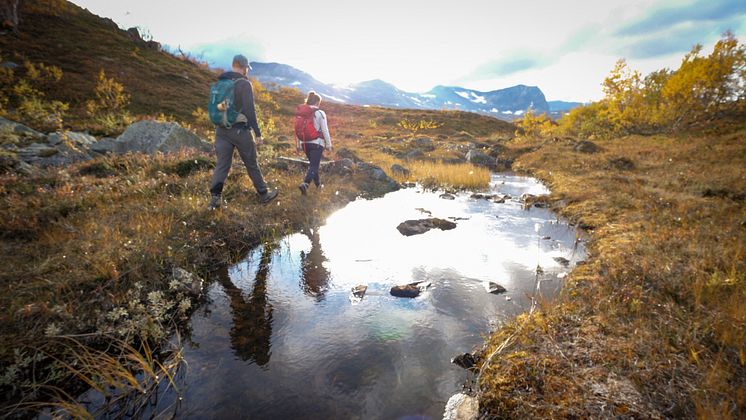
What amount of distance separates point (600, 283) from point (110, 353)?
643 cm

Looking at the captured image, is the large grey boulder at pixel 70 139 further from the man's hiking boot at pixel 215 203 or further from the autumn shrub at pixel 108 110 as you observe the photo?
the man's hiking boot at pixel 215 203

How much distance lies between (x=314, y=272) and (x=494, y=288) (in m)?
3.19

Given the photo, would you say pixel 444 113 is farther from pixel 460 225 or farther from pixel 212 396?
pixel 212 396

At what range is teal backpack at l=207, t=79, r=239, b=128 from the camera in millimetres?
6539

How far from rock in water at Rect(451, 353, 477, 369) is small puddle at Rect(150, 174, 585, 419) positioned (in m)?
0.09

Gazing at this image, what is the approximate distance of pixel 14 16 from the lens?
3341 centimetres

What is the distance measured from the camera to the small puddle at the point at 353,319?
3.00 metres

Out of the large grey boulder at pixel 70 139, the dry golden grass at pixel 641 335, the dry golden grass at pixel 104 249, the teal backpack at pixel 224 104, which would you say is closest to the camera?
the dry golden grass at pixel 641 335

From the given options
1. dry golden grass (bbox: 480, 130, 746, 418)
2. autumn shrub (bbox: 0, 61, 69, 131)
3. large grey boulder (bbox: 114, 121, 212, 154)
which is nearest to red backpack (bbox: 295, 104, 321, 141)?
large grey boulder (bbox: 114, 121, 212, 154)

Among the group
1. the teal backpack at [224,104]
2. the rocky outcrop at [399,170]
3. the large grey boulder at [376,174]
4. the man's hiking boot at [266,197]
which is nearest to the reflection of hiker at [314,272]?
the man's hiking boot at [266,197]

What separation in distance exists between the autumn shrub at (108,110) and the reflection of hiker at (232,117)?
13.9 meters

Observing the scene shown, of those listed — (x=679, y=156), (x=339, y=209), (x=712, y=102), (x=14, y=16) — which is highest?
(x=14, y=16)

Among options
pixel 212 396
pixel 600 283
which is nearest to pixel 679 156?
pixel 600 283

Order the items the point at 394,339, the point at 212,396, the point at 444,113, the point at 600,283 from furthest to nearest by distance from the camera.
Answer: the point at 444,113, the point at 600,283, the point at 394,339, the point at 212,396
